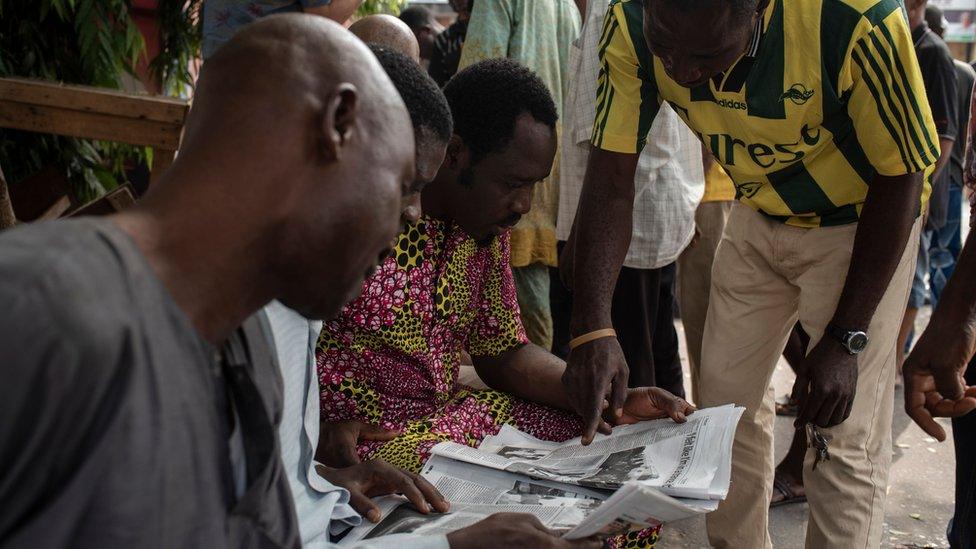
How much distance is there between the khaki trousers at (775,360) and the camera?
2129 millimetres

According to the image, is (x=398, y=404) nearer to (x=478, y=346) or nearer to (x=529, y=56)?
(x=478, y=346)

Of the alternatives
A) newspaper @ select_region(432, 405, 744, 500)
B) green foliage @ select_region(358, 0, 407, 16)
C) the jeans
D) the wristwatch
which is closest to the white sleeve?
newspaper @ select_region(432, 405, 744, 500)

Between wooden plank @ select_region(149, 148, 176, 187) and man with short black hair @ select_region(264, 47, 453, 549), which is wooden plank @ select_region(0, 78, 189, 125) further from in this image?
man with short black hair @ select_region(264, 47, 453, 549)

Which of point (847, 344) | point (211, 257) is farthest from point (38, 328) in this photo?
point (847, 344)

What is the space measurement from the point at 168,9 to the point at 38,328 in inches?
155

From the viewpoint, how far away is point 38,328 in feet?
2.41

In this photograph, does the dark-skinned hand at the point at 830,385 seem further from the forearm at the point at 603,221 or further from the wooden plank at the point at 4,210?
the wooden plank at the point at 4,210

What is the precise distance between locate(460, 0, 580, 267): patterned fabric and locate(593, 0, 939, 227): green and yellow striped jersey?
2.97ft

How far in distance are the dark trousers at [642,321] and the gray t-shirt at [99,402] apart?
2314 mm

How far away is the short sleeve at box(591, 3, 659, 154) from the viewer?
7.24 ft

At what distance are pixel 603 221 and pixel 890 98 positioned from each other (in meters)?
0.75

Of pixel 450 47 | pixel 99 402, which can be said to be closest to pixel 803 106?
pixel 99 402

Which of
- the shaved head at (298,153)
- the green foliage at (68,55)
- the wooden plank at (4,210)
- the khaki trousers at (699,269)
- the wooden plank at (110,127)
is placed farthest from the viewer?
the green foliage at (68,55)

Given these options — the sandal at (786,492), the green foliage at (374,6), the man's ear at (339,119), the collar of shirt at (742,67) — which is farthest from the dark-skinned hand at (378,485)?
the green foliage at (374,6)
